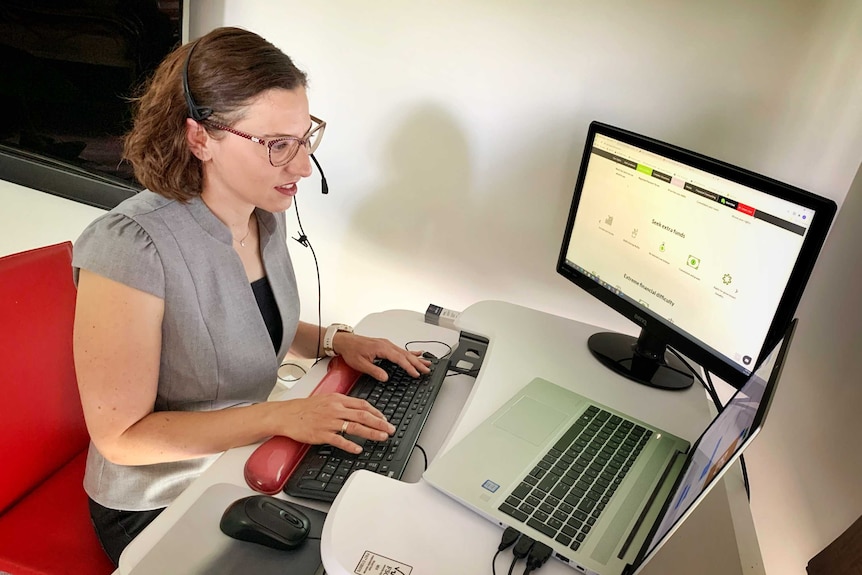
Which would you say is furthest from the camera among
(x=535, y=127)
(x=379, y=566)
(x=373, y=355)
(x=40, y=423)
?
(x=535, y=127)

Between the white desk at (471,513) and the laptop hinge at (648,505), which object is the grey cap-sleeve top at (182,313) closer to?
the white desk at (471,513)

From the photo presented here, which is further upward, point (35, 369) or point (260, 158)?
point (260, 158)

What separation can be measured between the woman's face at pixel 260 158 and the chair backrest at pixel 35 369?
1.02 feet

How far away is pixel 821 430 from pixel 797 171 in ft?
1.66

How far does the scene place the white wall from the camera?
1134 mm

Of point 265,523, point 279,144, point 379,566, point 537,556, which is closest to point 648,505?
point 537,556

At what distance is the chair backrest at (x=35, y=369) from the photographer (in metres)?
1.00

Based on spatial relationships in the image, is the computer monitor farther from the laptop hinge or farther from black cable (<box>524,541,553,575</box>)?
black cable (<box>524,541,553,575</box>)

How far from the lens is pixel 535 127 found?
1409 millimetres

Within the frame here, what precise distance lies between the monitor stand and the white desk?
0.07 feet

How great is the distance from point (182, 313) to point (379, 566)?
Answer: 1.70ft

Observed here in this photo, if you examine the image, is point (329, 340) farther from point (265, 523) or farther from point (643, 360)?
point (643, 360)

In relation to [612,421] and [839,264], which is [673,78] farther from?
[612,421]

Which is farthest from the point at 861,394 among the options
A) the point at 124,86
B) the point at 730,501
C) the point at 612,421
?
the point at 124,86
